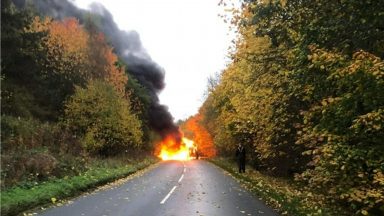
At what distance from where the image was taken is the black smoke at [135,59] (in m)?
64.9

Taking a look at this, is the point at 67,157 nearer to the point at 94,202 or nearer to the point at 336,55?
the point at 94,202

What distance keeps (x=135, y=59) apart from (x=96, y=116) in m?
30.6

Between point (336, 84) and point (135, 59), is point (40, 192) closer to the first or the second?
point (336, 84)

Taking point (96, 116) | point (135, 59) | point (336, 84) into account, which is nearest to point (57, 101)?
point (96, 116)

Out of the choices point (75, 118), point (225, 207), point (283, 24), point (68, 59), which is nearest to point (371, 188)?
point (283, 24)

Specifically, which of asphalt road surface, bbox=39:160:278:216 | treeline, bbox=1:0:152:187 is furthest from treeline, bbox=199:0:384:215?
treeline, bbox=1:0:152:187

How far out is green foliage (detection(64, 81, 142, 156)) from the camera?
37.4 metres

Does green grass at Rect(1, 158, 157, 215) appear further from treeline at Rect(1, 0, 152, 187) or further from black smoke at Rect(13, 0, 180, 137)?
black smoke at Rect(13, 0, 180, 137)

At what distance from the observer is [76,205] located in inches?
565

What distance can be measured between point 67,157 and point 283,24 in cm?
1499

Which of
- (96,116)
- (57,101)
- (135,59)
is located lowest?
(96,116)

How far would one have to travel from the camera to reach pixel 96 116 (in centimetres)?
3778

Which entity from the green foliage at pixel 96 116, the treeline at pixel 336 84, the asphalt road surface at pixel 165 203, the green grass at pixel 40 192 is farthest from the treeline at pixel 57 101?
the treeline at pixel 336 84

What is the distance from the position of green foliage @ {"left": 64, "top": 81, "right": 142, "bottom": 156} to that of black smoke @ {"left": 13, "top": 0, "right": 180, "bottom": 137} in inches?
1001
